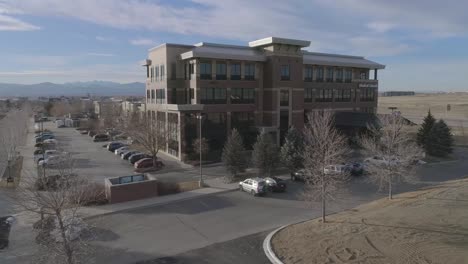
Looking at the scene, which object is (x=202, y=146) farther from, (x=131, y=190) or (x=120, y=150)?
(x=120, y=150)

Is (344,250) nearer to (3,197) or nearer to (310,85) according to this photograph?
(3,197)

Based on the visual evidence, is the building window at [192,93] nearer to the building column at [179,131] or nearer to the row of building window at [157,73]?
the building column at [179,131]

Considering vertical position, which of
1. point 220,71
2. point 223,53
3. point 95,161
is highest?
point 223,53

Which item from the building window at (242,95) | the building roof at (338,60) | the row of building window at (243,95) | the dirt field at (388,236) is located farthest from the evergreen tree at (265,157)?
the building roof at (338,60)

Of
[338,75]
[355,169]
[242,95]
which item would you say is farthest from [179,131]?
[338,75]

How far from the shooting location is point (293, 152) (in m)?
37.3

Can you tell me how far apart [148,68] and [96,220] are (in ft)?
120

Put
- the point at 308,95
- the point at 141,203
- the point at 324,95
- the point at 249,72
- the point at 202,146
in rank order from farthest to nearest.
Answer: the point at 324,95, the point at 308,95, the point at 249,72, the point at 202,146, the point at 141,203

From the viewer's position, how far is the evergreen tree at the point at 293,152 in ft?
121

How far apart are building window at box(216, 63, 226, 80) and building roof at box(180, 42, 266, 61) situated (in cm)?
136

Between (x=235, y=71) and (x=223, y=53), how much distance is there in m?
3.11

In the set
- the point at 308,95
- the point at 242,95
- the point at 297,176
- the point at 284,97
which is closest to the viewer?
the point at 297,176

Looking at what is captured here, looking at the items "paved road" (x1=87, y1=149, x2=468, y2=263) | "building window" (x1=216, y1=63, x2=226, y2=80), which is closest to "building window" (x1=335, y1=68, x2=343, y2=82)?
"building window" (x1=216, y1=63, x2=226, y2=80)

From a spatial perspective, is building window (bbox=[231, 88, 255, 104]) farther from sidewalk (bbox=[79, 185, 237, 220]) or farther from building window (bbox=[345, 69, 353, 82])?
building window (bbox=[345, 69, 353, 82])
